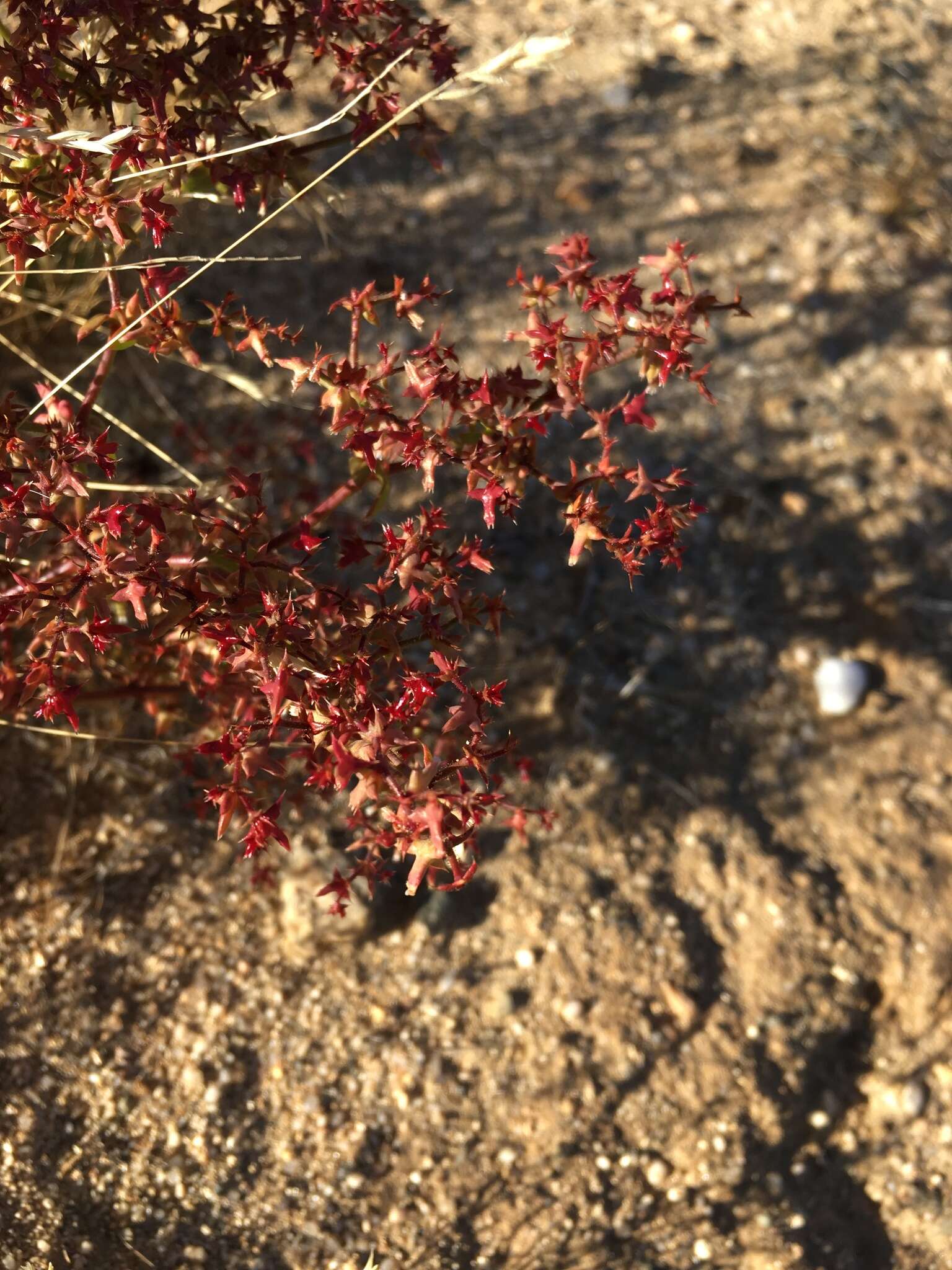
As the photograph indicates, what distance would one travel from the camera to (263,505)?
197 cm

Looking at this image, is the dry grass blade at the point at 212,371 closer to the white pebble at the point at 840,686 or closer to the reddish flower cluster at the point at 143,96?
the reddish flower cluster at the point at 143,96

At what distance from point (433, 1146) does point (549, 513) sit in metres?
1.80

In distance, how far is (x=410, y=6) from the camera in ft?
7.97

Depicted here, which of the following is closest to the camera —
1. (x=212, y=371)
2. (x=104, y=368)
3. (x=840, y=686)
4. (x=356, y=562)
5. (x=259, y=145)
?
(x=259, y=145)

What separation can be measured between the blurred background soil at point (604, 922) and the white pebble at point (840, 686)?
0.15ft

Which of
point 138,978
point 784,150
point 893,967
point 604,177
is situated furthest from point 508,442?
point 784,150

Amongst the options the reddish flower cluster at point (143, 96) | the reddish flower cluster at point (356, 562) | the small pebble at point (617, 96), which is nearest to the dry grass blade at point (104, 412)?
the reddish flower cluster at point (356, 562)

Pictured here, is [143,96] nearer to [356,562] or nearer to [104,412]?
[104,412]

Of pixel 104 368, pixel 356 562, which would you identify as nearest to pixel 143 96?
pixel 104 368

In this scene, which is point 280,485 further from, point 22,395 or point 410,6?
point 410,6

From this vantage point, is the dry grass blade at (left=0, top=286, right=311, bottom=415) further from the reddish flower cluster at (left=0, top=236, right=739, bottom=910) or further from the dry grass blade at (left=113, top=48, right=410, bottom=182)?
the reddish flower cluster at (left=0, top=236, right=739, bottom=910)

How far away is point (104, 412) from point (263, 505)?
48 cm

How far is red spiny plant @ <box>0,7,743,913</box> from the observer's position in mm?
1805

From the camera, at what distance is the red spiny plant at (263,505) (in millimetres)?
1805
